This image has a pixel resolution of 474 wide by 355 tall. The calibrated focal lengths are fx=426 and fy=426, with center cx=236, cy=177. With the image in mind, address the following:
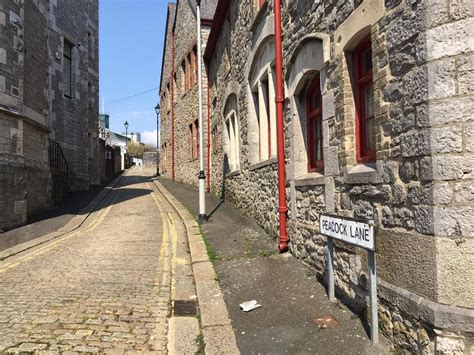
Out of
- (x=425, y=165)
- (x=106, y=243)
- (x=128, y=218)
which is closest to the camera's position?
(x=425, y=165)

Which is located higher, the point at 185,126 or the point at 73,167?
the point at 185,126

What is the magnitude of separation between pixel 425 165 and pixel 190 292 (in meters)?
3.75

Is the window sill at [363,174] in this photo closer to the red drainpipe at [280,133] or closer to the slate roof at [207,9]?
the red drainpipe at [280,133]

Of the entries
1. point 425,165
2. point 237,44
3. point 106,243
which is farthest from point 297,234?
point 237,44

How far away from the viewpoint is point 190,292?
6.00 metres

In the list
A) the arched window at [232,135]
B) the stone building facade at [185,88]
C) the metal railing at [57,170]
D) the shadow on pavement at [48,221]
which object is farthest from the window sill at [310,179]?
the stone building facade at [185,88]

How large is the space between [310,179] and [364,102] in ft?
5.21

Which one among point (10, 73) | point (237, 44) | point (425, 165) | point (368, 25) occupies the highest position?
point (237, 44)

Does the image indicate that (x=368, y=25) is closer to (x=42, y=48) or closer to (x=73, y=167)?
(x=42, y=48)

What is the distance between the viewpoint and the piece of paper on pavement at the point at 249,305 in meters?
5.06

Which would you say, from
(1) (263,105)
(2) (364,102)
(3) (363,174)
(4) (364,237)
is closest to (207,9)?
(1) (263,105)

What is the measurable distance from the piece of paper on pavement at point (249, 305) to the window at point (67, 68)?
17.5 metres

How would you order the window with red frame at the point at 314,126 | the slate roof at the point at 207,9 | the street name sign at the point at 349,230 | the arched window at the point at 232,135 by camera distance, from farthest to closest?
the slate roof at the point at 207,9 → the arched window at the point at 232,135 → the window with red frame at the point at 314,126 → the street name sign at the point at 349,230

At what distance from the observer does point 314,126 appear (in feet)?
21.7
